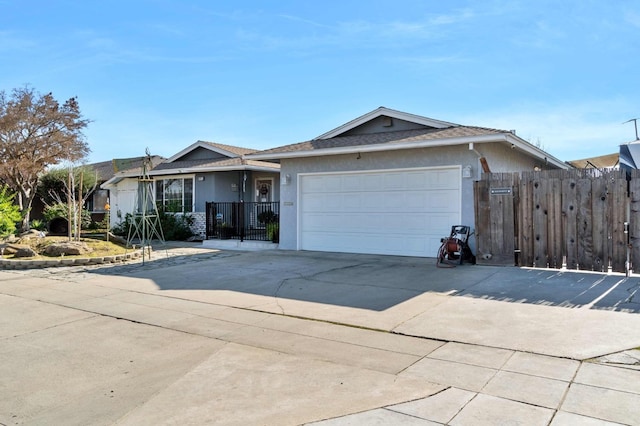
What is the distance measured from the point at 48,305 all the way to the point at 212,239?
10.1 metres

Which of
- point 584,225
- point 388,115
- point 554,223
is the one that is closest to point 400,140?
point 388,115

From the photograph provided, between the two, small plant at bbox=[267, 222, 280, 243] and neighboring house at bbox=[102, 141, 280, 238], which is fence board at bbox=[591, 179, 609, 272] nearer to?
small plant at bbox=[267, 222, 280, 243]

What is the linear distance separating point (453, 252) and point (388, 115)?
16.3ft

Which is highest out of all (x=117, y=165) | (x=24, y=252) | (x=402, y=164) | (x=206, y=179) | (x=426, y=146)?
(x=117, y=165)

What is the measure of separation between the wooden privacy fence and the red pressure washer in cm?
37

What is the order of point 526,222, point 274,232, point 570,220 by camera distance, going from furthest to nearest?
point 274,232, point 526,222, point 570,220

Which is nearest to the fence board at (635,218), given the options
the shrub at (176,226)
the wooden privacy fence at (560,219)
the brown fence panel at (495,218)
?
the wooden privacy fence at (560,219)

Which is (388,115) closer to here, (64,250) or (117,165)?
(64,250)

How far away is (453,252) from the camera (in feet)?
34.8

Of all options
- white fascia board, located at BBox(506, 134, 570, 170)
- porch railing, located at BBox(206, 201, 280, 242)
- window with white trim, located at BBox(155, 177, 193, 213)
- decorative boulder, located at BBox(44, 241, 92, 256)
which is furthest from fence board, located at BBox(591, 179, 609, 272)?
window with white trim, located at BBox(155, 177, 193, 213)

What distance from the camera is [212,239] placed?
1748 cm

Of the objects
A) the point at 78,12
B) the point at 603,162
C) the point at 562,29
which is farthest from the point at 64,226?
the point at 603,162

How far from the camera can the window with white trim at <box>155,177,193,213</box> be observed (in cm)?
2033

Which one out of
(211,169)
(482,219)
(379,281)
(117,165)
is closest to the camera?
(379,281)
